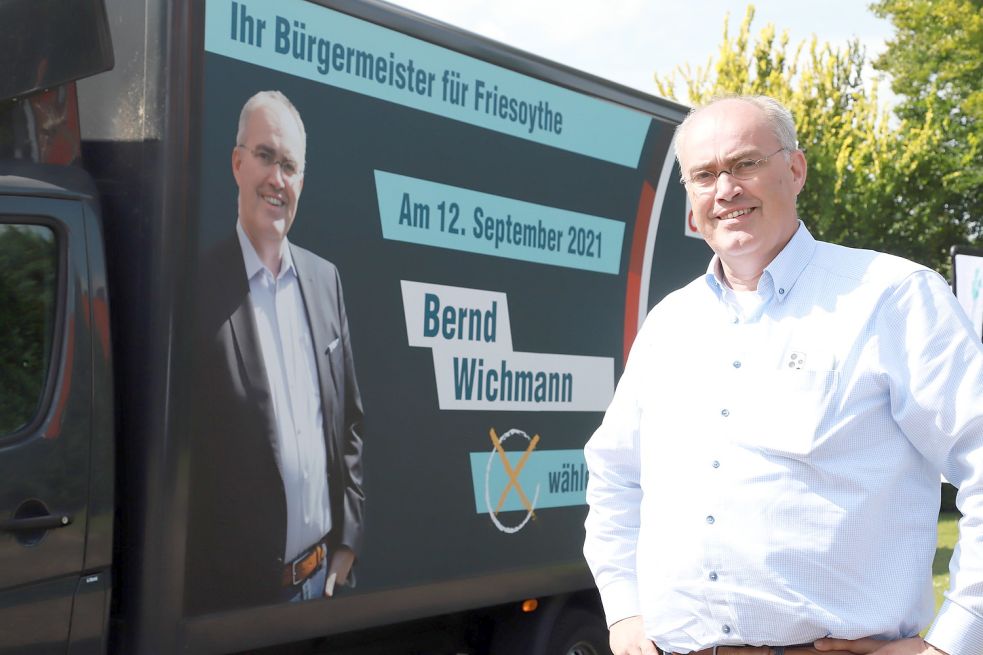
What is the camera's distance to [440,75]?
418 centimetres

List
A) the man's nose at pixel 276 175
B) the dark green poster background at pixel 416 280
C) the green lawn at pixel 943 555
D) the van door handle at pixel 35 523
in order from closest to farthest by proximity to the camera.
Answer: the van door handle at pixel 35 523
the man's nose at pixel 276 175
the dark green poster background at pixel 416 280
the green lawn at pixel 943 555

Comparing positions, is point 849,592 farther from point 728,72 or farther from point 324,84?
point 728,72

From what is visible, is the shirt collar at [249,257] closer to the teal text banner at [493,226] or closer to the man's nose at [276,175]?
the man's nose at [276,175]

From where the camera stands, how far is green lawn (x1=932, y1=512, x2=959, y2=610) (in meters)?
8.30

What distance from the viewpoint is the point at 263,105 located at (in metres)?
3.58

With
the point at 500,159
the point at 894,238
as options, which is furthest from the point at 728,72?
the point at 500,159

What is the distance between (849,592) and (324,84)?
2449 mm

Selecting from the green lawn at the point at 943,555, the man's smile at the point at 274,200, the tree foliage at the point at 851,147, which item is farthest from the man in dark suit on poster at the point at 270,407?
the tree foliage at the point at 851,147

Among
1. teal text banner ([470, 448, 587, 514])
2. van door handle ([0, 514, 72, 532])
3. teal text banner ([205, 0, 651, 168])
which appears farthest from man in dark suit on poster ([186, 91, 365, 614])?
teal text banner ([470, 448, 587, 514])

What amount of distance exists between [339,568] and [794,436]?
2059mm

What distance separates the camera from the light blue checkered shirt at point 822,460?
2.02 m

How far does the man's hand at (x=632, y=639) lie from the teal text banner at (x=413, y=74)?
2084 millimetres

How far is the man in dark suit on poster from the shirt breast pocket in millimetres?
1785

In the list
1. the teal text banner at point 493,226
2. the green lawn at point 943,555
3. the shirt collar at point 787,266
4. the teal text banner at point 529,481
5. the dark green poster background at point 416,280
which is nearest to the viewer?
the shirt collar at point 787,266
